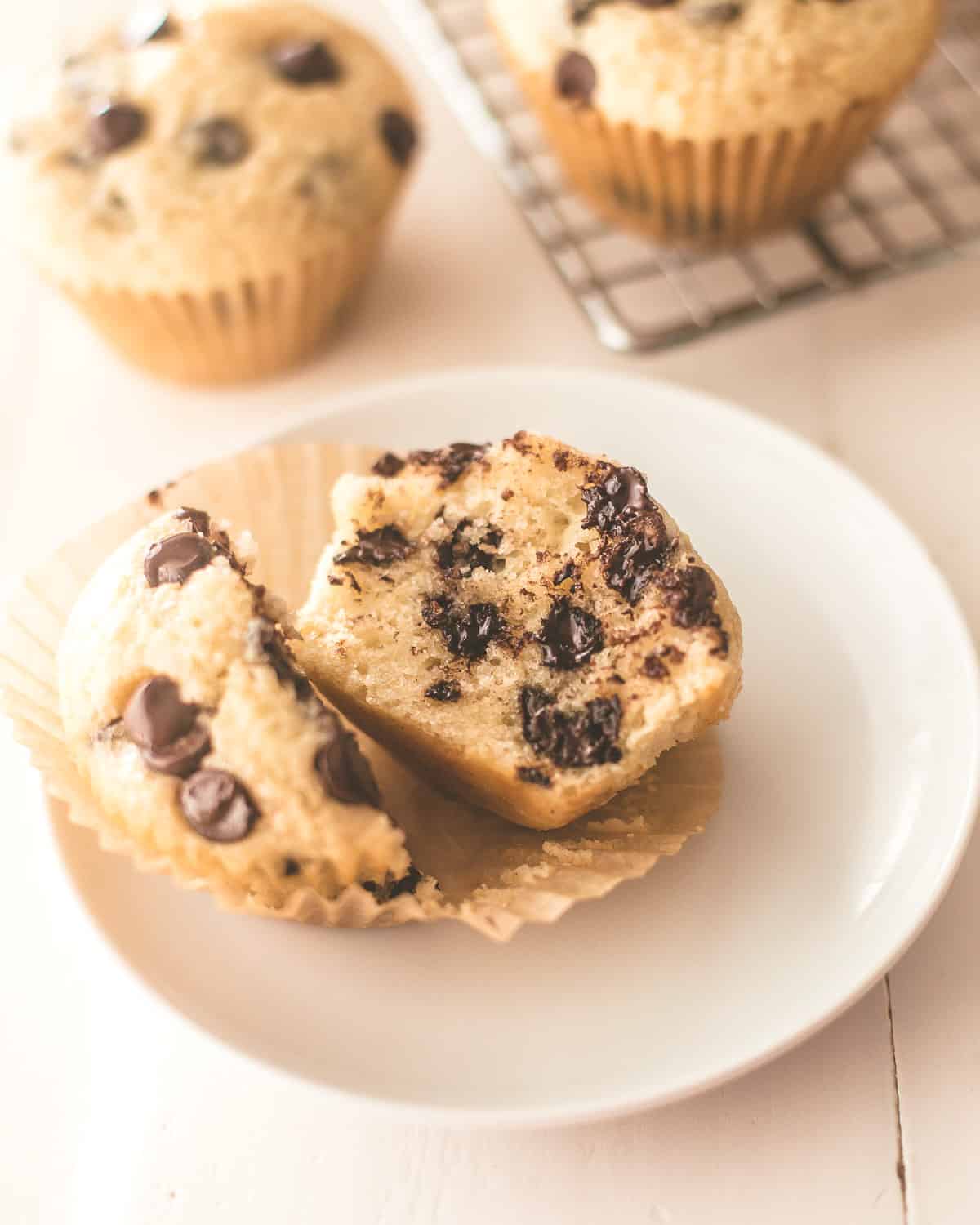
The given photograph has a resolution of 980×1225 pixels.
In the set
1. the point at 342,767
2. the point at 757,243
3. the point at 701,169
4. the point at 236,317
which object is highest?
the point at 342,767

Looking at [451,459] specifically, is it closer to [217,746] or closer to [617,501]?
[617,501]

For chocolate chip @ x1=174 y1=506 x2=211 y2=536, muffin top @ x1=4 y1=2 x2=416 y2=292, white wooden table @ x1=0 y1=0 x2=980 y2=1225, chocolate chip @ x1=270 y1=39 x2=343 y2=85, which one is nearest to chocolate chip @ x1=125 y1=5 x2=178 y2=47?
muffin top @ x1=4 y1=2 x2=416 y2=292

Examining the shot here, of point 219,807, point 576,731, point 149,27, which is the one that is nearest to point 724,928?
point 576,731

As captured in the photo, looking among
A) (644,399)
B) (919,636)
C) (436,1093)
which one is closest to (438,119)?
(644,399)

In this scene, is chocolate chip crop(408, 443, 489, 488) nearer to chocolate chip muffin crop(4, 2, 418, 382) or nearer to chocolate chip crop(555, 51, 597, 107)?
chocolate chip muffin crop(4, 2, 418, 382)

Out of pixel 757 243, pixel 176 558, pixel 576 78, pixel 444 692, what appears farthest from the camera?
pixel 757 243

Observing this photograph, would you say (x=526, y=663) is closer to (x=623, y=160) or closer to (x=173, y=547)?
(x=173, y=547)

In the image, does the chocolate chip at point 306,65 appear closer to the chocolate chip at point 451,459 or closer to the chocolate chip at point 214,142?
the chocolate chip at point 214,142
